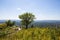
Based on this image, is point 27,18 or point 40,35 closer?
point 40,35

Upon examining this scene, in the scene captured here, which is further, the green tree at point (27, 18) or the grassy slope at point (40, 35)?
the green tree at point (27, 18)

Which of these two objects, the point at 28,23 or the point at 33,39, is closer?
the point at 33,39

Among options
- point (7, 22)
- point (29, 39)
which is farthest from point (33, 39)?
point (7, 22)

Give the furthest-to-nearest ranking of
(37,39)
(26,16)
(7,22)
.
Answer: (26,16)
(7,22)
(37,39)

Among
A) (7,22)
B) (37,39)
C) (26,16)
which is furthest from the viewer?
(26,16)

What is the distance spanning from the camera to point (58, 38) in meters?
4.26

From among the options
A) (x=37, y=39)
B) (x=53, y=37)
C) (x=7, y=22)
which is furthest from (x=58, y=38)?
(x=7, y=22)

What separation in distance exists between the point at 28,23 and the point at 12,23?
6657mm

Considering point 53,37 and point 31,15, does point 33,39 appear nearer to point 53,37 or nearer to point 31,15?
point 53,37

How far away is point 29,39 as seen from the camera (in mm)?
4270

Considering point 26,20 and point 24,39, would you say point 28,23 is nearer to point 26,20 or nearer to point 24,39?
point 26,20

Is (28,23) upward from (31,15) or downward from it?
downward

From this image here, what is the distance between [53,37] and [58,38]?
0.59 feet

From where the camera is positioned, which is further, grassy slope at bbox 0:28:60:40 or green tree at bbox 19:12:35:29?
green tree at bbox 19:12:35:29
